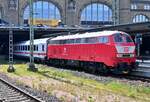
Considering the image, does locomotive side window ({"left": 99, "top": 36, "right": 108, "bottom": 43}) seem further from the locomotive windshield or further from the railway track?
the railway track

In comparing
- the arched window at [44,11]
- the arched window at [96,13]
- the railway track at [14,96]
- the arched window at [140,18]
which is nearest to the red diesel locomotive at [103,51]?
the railway track at [14,96]

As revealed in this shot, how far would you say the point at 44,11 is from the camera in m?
97.2

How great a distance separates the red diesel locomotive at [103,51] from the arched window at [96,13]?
6257 cm

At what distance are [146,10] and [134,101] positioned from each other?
4014 inches

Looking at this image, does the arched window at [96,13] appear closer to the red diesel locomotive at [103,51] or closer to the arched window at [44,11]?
the arched window at [44,11]

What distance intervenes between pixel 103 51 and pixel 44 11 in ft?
222

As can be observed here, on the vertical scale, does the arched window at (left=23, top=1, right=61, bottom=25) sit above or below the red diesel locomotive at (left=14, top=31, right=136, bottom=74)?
above

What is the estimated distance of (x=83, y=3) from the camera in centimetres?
10256

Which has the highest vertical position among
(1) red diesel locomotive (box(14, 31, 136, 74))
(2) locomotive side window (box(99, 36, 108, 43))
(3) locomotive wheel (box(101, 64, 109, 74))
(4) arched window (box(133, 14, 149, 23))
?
(4) arched window (box(133, 14, 149, 23))

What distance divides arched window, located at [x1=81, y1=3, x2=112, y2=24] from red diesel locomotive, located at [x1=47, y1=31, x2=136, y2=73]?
205ft

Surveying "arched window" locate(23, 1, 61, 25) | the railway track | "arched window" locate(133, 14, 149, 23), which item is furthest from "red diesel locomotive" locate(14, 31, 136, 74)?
"arched window" locate(133, 14, 149, 23)

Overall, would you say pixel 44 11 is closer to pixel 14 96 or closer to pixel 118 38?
pixel 118 38

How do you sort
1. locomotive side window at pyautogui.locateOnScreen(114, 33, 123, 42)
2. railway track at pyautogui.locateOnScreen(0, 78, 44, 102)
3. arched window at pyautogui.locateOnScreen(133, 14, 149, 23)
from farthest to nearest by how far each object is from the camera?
arched window at pyautogui.locateOnScreen(133, 14, 149, 23)
locomotive side window at pyautogui.locateOnScreen(114, 33, 123, 42)
railway track at pyautogui.locateOnScreen(0, 78, 44, 102)

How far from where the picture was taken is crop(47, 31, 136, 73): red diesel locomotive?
96.8ft
